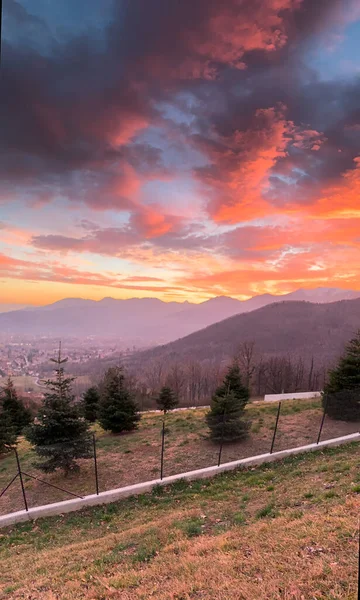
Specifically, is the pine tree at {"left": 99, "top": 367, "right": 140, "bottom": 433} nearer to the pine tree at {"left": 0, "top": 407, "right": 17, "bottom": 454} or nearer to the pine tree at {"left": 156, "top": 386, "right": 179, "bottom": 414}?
the pine tree at {"left": 0, "top": 407, "right": 17, "bottom": 454}

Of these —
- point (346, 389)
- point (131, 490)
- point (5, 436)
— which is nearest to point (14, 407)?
point (5, 436)

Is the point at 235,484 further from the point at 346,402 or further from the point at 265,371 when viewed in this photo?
the point at 265,371

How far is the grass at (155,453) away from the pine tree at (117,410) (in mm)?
738

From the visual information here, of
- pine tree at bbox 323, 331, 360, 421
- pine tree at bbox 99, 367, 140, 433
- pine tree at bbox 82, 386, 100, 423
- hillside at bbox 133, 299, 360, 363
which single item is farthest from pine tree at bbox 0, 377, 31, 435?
hillside at bbox 133, 299, 360, 363

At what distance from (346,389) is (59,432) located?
670 inches

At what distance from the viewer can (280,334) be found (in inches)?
4931

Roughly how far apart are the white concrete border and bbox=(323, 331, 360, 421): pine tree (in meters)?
3.43

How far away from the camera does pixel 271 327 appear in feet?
448

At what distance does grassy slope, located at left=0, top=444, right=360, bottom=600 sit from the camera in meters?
4.28

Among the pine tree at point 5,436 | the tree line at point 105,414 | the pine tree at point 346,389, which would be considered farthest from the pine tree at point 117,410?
the pine tree at point 346,389

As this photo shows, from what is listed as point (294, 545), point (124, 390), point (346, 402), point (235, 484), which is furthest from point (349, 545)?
point (124, 390)

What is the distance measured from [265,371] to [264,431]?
178 ft

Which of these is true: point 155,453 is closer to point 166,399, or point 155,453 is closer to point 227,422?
point 227,422

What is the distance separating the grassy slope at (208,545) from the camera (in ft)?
14.0
